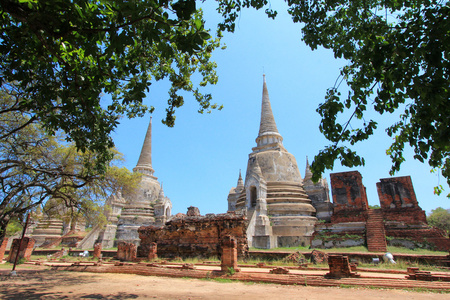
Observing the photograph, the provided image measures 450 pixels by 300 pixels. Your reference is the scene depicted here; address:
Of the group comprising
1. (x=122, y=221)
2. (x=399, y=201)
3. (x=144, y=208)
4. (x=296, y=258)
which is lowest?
(x=296, y=258)

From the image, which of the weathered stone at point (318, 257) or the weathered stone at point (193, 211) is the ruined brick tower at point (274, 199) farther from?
the weathered stone at point (318, 257)

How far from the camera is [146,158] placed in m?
34.0

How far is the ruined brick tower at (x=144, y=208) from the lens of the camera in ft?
87.3

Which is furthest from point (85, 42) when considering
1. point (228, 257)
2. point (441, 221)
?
point (441, 221)

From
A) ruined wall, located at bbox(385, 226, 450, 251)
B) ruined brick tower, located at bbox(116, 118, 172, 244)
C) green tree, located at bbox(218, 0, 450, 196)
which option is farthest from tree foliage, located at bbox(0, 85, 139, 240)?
ruined wall, located at bbox(385, 226, 450, 251)

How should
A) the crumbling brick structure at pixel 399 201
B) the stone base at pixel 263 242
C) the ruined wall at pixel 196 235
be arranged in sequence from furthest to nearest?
the stone base at pixel 263 242 < the crumbling brick structure at pixel 399 201 < the ruined wall at pixel 196 235

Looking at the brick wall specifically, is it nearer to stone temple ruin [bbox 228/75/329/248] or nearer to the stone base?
stone temple ruin [bbox 228/75/329/248]

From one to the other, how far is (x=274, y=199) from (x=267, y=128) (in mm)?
9399

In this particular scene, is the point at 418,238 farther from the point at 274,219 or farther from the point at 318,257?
the point at 274,219

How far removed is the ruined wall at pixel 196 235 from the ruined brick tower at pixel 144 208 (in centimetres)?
1144

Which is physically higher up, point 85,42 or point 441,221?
point 441,221

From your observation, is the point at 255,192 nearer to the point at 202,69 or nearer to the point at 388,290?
the point at 202,69

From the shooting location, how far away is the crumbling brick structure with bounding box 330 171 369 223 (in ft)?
58.2

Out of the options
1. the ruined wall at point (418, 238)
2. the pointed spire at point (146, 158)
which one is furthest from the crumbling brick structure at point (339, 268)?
the pointed spire at point (146, 158)
